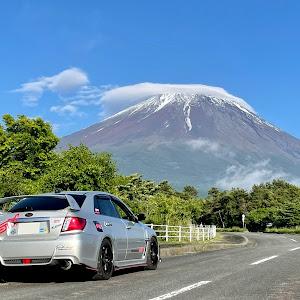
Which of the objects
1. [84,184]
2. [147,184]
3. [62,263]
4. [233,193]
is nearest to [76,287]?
[62,263]

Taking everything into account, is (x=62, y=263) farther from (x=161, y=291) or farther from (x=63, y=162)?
(x=63, y=162)

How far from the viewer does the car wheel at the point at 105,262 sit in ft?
27.2

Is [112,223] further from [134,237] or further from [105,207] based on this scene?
[134,237]

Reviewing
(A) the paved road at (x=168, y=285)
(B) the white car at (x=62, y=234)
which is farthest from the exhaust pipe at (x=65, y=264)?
(A) the paved road at (x=168, y=285)

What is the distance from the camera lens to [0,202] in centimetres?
902

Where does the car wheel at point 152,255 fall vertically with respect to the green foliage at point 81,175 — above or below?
below

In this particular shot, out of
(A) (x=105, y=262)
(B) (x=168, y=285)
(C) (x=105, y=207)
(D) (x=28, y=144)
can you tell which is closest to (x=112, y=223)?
(C) (x=105, y=207)

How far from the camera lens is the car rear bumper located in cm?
778

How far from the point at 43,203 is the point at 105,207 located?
50.0 inches

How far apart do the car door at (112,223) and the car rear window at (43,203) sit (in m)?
0.44

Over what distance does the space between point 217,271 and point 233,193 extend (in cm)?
10274

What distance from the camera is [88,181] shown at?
120 feet

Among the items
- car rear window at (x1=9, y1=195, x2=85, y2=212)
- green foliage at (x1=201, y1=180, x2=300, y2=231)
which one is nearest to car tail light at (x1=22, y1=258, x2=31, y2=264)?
car rear window at (x1=9, y1=195, x2=85, y2=212)

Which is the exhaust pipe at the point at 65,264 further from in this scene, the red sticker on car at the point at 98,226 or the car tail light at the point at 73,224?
the red sticker on car at the point at 98,226
